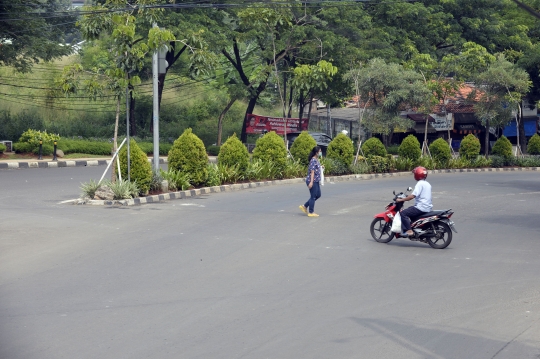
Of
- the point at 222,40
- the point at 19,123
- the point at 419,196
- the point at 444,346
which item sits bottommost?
the point at 444,346

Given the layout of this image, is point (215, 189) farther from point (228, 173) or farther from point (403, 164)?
point (403, 164)

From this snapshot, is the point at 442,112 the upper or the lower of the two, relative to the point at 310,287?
upper

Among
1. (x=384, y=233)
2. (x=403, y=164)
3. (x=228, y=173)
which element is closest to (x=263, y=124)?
(x=403, y=164)

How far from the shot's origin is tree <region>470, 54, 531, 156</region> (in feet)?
125

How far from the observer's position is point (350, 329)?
780 centimetres

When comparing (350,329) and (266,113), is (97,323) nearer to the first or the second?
(350,329)

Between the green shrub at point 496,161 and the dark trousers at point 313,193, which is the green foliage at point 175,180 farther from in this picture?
the green shrub at point 496,161

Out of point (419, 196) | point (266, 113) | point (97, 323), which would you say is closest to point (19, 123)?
point (266, 113)

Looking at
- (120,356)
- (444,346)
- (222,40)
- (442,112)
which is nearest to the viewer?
(120,356)

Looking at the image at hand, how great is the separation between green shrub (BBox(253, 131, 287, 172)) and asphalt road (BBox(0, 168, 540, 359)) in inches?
329

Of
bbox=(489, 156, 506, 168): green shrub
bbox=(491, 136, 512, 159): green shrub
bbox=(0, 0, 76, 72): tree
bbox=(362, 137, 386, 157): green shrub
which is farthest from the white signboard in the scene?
bbox=(0, 0, 76, 72): tree

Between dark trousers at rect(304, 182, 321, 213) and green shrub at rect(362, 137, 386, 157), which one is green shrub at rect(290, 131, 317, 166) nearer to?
green shrub at rect(362, 137, 386, 157)

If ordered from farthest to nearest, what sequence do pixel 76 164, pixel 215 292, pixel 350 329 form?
1. pixel 76 164
2. pixel 215 292
3. pixel 350 329

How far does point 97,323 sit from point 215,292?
6.53ft
